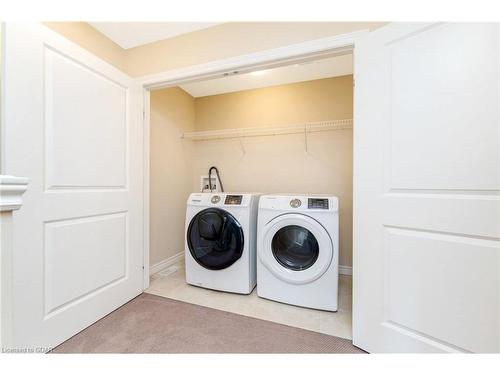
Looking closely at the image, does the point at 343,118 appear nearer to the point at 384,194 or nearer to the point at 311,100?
the point at 311,100

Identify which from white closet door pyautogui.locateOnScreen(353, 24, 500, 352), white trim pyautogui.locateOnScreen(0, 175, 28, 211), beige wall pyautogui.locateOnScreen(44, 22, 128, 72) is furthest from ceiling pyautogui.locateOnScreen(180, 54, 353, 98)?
white trim pyautogui.locateOnScreen(0, 175, 28, 211)

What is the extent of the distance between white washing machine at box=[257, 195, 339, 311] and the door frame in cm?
99

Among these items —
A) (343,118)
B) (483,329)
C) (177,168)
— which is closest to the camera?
(483,329)

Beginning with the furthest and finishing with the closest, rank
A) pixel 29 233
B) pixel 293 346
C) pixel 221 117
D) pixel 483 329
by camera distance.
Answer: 1. pixel 221 117
2. pixel 293 346
3. pixel 29 233
4. pixel 483 329

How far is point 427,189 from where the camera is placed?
1002mm

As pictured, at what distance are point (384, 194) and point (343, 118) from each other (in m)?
1.49

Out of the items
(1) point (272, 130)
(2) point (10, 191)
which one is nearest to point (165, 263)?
(1) point (272, 130)

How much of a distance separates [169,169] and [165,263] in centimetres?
109

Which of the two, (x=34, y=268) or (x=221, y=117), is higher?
(x=221, y=117)

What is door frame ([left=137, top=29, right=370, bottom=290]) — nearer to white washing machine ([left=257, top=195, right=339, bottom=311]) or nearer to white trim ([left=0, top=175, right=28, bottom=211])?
white washing machine ([left=257, top=195, right=339, bottom=311])

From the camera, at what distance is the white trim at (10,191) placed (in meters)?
0.50

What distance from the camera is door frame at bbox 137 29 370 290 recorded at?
1298 millimetres

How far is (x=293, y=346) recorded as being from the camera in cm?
125
